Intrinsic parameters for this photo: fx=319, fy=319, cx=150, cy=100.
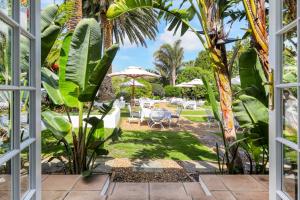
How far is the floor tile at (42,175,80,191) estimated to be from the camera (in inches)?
151

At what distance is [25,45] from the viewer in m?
2.13

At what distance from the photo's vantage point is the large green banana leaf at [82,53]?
425 centimetres

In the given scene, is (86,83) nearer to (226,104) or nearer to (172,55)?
(226,104)

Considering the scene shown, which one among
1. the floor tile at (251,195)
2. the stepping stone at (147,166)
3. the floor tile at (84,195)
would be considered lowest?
the stepping stone at (147,166)

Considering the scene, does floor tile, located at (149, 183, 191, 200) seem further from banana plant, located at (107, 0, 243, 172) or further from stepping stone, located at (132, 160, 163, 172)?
stepping stone, located at (132, 160, 163, 172)

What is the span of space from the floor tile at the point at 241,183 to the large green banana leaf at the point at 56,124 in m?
2.18

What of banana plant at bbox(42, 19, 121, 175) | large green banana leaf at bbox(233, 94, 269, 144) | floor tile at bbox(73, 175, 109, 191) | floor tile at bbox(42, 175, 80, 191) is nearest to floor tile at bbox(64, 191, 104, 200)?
floor tile at bbox(73, 175, 109, 191)

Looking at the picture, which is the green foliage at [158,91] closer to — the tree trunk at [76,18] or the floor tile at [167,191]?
the tree trunk at [76,18]

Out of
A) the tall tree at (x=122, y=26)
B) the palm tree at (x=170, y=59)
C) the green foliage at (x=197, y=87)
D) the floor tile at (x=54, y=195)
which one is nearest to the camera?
the floor tile at (x=54, y=195)

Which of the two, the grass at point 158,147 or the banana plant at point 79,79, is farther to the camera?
the grass at point 158,147

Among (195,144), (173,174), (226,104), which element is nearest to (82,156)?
(173,174)

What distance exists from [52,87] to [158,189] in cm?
205

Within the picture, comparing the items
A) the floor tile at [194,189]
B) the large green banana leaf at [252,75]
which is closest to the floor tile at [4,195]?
the floor tile at [194,189]

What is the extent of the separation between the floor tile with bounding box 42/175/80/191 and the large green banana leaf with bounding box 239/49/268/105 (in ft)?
8.54
